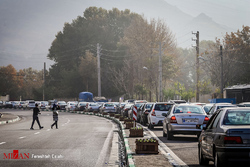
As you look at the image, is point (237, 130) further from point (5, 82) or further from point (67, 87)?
point (5, 82)

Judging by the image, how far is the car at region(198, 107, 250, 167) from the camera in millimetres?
10070

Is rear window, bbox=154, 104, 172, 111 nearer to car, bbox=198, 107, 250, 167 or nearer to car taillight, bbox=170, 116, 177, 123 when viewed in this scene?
car taillight, bbox=170, 116, 177, 123

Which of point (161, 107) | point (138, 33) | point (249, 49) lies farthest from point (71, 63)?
point (161, 107)

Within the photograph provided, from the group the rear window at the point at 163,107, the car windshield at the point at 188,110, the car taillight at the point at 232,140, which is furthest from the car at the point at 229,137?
the rear window at the point at 163,107

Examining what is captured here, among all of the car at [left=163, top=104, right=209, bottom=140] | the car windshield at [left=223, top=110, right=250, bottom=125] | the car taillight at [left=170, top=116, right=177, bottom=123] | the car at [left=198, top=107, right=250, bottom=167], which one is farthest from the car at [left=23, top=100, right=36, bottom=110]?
the car windshield at [left=223, top=110, right=250, bottom=125]

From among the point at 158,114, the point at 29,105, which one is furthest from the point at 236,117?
the point at 29,105

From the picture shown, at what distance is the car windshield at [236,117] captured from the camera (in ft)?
35.4

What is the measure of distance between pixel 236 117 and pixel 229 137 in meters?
0.91

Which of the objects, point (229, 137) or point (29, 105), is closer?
point (229, 137)

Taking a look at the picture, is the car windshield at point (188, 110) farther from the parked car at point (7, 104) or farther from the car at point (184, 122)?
the parked car at point (7, 104)

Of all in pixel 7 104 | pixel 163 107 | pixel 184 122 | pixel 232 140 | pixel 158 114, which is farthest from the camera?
pixel 7 104

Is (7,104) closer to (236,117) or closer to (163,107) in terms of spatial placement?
(163,107)

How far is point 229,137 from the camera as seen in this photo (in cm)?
1014

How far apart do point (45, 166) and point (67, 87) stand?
10139cm
